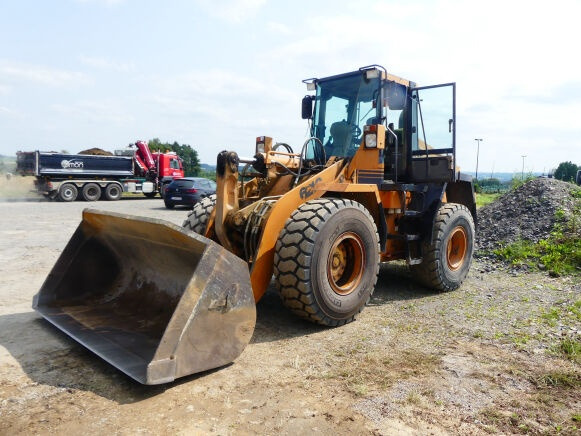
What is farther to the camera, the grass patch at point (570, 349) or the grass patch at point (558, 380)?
the grass patch at point (570, 349)

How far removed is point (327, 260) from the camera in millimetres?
4480

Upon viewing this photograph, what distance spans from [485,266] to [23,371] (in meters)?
7.18

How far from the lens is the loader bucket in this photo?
10.9ft

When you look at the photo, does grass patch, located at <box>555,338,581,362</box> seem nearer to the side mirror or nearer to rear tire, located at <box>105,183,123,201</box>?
the side mirror

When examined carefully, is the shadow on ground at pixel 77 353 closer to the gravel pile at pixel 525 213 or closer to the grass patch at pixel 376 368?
the grass patch at pixel 376 368

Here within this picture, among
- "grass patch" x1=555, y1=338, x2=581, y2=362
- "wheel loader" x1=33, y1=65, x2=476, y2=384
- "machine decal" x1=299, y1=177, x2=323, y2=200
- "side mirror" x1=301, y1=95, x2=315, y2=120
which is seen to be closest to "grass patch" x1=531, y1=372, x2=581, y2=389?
"grass patch" x1=555, y1=338, x2=581, y2=362

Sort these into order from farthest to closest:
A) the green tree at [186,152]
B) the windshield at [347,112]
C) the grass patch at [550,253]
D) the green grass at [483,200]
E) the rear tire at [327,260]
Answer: the green tree at [186,152], the green grass at [483,200], the grass patch at [550,253], the windshield at [347,112], the rear tire at [327,260]

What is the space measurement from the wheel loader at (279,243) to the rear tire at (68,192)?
19.3 m

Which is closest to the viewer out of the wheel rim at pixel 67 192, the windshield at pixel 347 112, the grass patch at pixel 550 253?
the windshield at pixel 347 112

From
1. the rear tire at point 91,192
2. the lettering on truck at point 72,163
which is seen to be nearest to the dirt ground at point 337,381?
the lettering on truck at point 72,163

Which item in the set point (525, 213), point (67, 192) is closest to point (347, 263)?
point (525, 213)

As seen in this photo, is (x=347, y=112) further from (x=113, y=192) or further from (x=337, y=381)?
(x=113, y=192)

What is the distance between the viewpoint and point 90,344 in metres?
3.74

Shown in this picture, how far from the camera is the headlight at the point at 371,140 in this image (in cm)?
520
